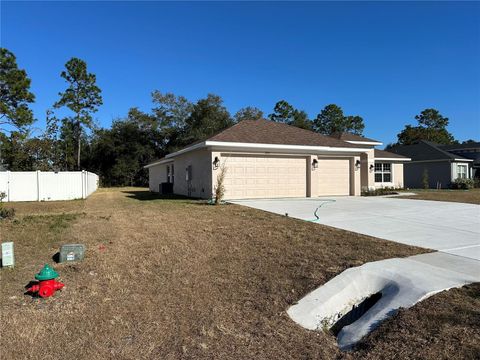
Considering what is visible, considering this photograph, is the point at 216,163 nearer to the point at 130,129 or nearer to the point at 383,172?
the point at 383,172

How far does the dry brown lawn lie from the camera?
354cm

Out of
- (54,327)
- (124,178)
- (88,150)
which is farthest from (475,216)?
(88,150)

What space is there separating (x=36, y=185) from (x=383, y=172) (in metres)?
24.3

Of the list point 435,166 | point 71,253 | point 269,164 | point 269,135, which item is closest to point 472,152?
point 435,166

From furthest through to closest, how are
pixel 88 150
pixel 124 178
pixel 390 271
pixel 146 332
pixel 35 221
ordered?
1. pixel 88 150
2. pixel 124 178
3. pixel 35 221
4. pixel 390 271
5. pixel 146 332

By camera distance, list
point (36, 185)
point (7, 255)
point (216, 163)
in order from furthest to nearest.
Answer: point (36, 185), point (216, 163), point (7, 255)

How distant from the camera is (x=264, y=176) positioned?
1817 cm

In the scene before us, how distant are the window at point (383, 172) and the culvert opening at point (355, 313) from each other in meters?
25.2

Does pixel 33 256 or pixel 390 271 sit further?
pixel 33 256

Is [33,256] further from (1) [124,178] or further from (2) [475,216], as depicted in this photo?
(1) [124,178]

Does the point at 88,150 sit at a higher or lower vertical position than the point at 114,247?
higher

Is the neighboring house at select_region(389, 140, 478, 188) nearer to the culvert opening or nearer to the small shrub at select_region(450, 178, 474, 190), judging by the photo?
the small shrub at select_region(450, 178, 474, 190)

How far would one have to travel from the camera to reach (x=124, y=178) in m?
46.2

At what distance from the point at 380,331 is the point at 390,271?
186 centimetres
